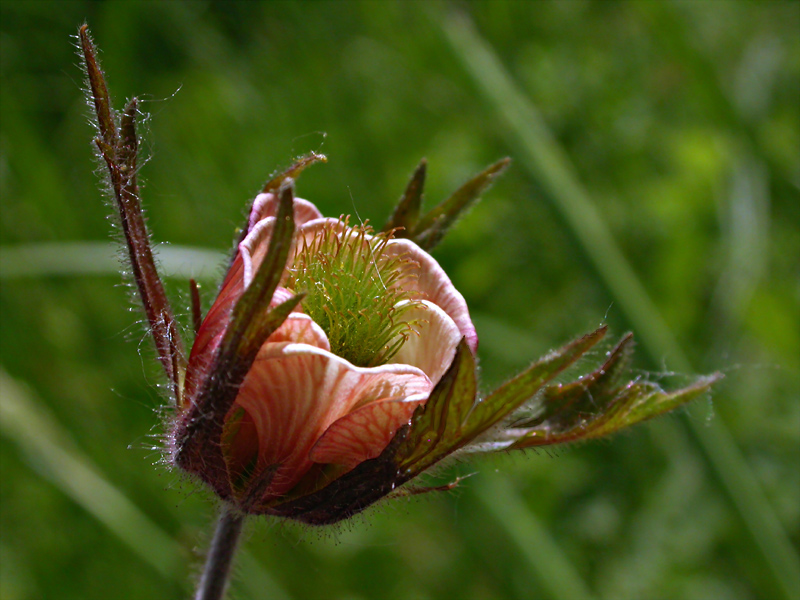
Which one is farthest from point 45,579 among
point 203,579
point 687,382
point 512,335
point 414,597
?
point 687,382

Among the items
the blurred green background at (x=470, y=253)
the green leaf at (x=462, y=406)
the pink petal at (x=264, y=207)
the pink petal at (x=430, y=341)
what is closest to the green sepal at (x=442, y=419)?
the green leaf at (x=462, y=406)

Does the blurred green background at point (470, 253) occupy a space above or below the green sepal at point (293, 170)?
below

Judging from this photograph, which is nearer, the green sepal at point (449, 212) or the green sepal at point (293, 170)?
the green sepal at point (293, 170)

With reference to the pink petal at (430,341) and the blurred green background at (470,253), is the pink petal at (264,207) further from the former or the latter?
the blurred green background at (470,253)

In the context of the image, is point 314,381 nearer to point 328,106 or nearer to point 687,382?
point 687,382

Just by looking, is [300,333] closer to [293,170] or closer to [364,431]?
[364,431]

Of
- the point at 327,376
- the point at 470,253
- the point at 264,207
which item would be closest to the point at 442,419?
the point at 327,376

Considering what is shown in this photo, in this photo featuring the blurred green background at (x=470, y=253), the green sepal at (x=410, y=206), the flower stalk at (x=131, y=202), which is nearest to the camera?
the flower stalk at (x=131, y=202)
